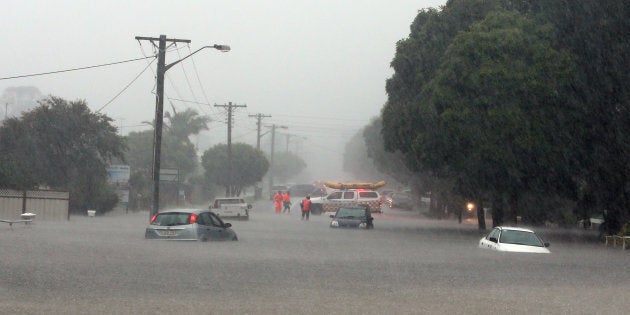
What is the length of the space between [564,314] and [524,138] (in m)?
23.6

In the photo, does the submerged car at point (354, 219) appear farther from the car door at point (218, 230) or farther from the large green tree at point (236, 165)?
the large green tree at point (236, 165)

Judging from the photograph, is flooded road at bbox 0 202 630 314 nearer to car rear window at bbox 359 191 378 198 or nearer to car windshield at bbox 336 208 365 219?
car windshield at bbox 336 208 365 219

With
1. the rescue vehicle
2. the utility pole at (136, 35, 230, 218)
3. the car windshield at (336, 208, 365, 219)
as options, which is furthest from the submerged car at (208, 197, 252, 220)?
the utility pole at (136, 35, 230, 218)

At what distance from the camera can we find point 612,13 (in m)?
37.1

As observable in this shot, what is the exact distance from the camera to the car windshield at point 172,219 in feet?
95.5

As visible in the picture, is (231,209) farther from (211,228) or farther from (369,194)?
(211,228)

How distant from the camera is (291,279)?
61.0 feet

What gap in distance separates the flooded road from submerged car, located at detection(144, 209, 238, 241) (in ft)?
1.72

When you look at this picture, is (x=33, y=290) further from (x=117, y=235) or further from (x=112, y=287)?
(x=117, y=235)

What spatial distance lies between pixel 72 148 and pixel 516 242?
3703 centimetres

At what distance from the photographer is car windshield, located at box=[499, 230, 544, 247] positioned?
2908cm

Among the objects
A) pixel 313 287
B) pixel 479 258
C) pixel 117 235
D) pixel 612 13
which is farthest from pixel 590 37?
pixel 313 287

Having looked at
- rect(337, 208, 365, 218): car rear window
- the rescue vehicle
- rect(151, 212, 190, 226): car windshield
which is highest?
the rescue vehicle

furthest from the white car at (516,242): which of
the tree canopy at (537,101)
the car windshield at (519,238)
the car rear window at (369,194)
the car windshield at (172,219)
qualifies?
the car rear window at (369,194)
